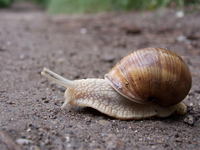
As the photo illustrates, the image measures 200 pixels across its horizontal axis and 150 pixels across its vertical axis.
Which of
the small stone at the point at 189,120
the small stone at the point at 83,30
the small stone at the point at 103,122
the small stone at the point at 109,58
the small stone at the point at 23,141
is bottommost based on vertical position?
the small stone at the point at 83,30

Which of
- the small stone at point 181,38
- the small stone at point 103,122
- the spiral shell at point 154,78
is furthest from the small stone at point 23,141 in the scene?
the small stone at point 181,38

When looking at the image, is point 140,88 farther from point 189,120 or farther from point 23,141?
point 23,141

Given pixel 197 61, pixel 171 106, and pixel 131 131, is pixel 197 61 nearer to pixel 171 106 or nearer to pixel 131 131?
pixel 171 106

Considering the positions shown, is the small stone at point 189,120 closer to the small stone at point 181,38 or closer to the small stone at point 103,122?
the small stone at point 103,122

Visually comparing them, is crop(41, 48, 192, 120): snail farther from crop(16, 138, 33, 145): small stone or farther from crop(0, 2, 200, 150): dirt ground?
crop(16, 138, 33, 145): small stone

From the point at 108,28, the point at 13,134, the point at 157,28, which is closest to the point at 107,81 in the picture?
the point at 13,134

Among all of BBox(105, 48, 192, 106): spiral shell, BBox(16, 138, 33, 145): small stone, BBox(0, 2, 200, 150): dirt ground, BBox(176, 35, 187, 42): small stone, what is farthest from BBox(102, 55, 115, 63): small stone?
BBox(16, 138, 33, 145): small stone

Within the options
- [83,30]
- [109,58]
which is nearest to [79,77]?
[109,58]
